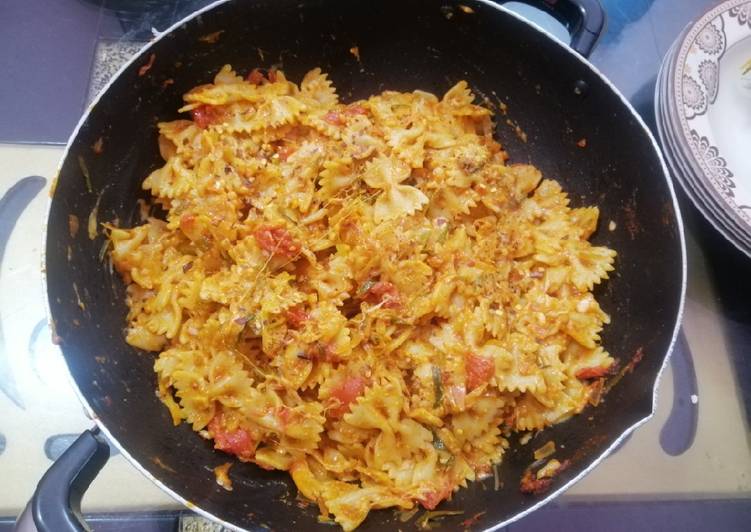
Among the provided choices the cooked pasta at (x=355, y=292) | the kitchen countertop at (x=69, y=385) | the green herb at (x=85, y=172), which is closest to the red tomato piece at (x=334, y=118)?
the cooked pasta at (x=355, y=292)

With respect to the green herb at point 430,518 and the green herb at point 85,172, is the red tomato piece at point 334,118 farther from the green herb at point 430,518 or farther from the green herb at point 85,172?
the green herb at point 430,518

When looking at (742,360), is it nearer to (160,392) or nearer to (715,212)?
(715,212)

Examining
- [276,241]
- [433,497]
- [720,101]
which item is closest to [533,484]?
[433,497]

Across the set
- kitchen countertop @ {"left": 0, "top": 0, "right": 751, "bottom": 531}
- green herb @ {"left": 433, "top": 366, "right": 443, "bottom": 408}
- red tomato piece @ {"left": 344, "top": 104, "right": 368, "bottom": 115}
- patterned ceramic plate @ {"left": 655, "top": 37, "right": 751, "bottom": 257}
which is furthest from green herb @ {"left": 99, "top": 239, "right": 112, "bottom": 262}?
patterned ceramic plate @ {"left": 655, "top": 37, "right": 751, "bottom": 257}

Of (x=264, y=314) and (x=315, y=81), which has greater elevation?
(x=315, y=81)

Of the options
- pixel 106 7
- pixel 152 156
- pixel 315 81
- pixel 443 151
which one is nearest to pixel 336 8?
pixel 315 81

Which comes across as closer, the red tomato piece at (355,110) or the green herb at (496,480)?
the green herb at (496,480)
